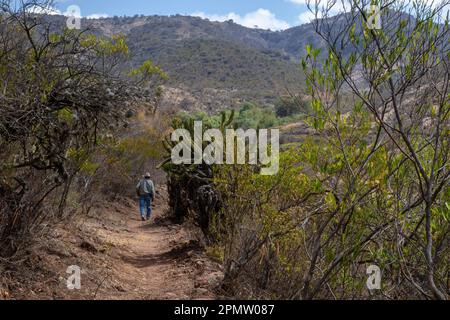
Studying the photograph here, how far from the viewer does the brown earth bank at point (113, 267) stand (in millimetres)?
6066

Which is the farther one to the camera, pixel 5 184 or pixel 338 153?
pixel 5 184

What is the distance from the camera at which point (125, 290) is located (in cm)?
699

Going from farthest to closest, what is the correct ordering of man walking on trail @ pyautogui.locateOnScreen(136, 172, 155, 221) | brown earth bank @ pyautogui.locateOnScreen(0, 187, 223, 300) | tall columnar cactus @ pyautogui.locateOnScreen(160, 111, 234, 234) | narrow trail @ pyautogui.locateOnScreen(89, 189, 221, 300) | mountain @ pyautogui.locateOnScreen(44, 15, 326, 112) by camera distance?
1. mountain @ pyautogui.locateOnScreen(44, 15, 326, 112)
2. man walking on trail @ pyautogui.locateOnScreen(136, 172, 155, 221)
3. tall columnar cactus @ pyautogui.locateOnScreen(160, 111, 234, 234)
4. narrow trail @ pyautogui.locateOnScreen(89, 189, 221, 300)
5. brown earth bank @ pyautogui.locateOnScreen(0, 187, 223, 300)

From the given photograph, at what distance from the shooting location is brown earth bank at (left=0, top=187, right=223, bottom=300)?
6.07m

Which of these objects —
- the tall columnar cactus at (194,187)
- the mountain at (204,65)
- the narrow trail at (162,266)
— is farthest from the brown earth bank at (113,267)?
the mountain at (204,65)

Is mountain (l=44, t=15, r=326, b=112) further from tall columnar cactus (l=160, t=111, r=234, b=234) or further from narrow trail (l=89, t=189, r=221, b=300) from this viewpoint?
narrow trail (l=89, t=189, r=221, b=300)

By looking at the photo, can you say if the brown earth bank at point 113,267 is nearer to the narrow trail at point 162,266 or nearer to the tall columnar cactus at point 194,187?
the narrow trail at point 162,266

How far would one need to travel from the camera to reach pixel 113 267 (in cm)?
805

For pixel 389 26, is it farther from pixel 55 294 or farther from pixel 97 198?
pixel 97 198

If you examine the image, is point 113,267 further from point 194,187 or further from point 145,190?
point 145,190

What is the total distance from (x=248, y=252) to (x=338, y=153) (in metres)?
1.77

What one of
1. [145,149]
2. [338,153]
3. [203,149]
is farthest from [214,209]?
[145,149]

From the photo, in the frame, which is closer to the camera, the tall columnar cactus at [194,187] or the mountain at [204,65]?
the tall columnar cactus at [194,187]

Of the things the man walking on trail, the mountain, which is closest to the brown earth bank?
the man walking on trail
